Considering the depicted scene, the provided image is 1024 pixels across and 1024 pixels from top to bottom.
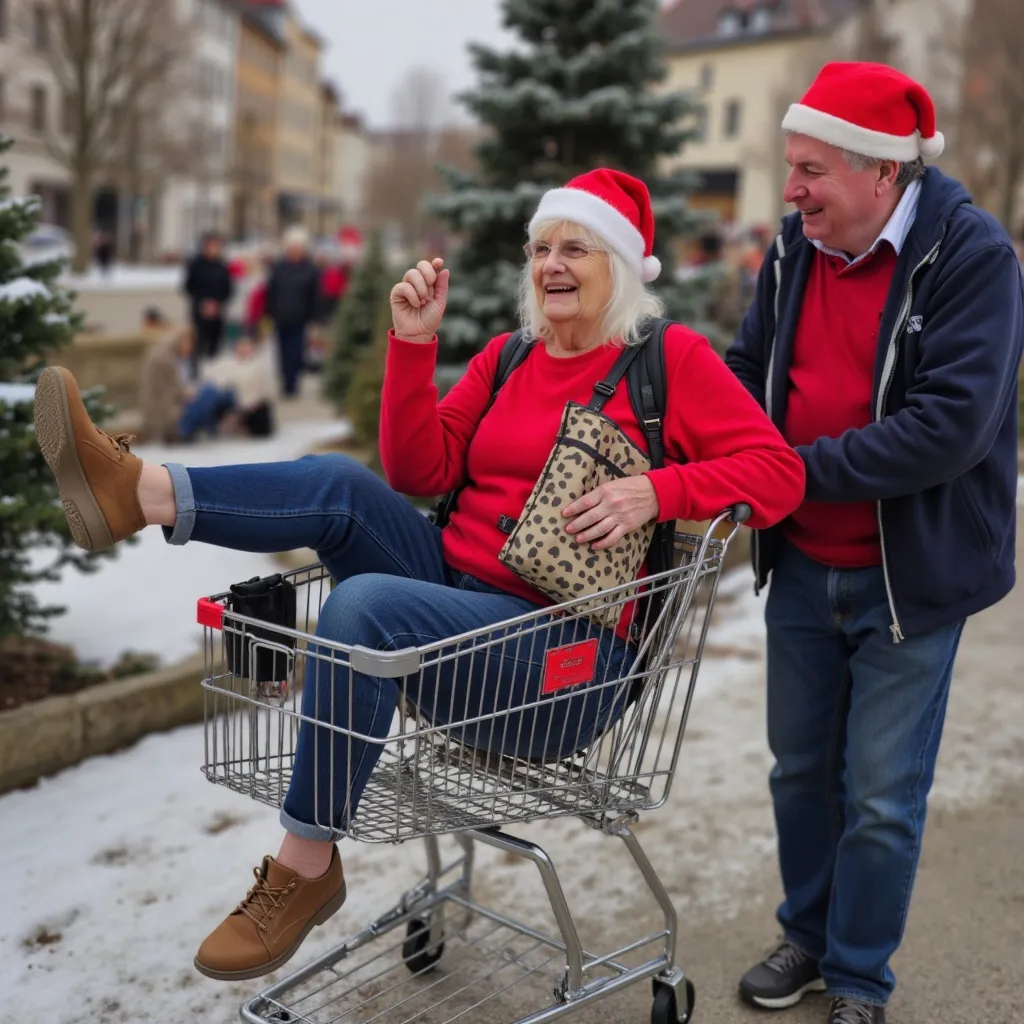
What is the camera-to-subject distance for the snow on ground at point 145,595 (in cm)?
554

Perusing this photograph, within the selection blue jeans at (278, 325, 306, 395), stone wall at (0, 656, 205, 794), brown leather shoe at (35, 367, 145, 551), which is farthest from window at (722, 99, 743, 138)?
brown leather shoe at (35, 367, 145, 551)

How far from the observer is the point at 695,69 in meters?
55.8

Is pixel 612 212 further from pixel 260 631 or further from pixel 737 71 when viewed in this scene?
pixel 737 71

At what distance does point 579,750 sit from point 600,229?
1.18m

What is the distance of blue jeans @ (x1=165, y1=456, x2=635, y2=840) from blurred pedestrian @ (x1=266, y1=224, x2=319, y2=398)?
39.2ft

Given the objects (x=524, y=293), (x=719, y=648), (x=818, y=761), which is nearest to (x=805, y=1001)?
(x=818, y=761)

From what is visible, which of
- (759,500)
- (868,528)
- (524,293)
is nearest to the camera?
(759,500)

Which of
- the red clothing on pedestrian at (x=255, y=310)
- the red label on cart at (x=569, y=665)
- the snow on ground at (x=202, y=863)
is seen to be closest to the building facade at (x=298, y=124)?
the red clothing on pedestrian at (x=255, y=310)

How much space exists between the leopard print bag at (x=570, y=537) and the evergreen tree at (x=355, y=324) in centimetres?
960

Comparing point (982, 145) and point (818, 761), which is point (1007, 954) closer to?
point (818, 761)

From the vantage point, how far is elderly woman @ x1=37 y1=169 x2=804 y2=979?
8.27ft

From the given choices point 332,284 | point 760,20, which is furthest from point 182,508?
point 760,20

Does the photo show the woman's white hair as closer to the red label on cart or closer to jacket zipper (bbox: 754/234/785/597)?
jacket zipper (bbox: 754/234/785/597)

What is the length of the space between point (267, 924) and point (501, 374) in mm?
1392
